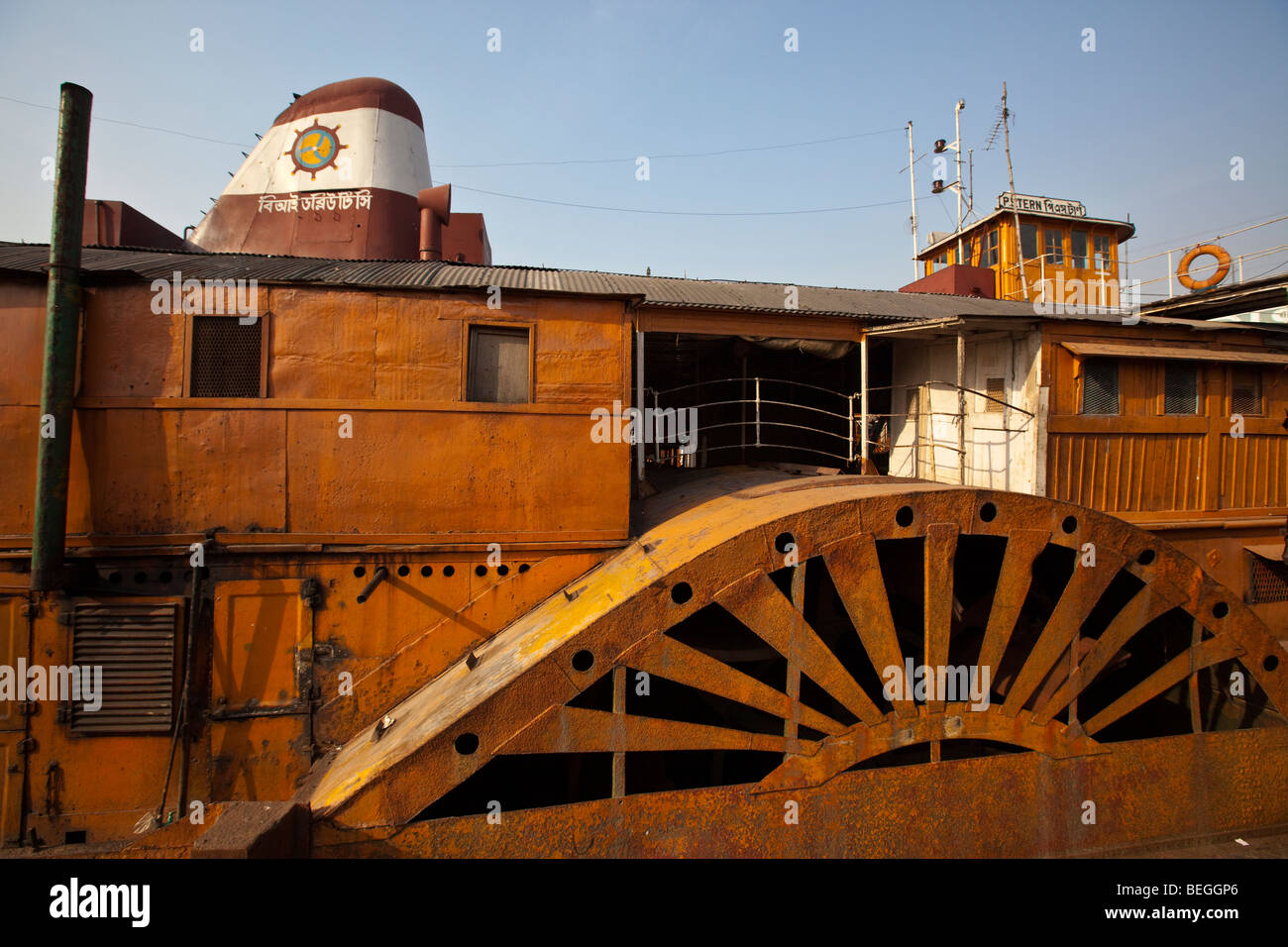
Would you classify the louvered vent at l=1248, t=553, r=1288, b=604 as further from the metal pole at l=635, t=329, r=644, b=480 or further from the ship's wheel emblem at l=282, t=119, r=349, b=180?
the ship's wheel emblem at l=282, t=119, r=349, b=180

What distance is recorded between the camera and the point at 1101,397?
927 cm

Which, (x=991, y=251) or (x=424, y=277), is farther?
(x=991, y=251)

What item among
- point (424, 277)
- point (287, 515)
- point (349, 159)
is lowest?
point (287, 515)

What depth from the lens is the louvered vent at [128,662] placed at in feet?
20.1

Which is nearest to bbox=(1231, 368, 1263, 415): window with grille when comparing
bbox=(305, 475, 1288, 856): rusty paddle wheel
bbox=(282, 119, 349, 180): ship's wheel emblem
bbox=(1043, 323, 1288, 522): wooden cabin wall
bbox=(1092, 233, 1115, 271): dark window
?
bbox=(1043, 323, 1288, 522): wooden cabin wall

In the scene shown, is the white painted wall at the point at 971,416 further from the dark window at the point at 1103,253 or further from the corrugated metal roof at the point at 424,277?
the dark window at the point at 1103,253

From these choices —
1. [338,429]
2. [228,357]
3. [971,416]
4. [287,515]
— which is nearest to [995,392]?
[971,416]

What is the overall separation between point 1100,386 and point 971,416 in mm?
1804

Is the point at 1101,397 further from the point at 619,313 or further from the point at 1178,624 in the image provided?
the point at 619,313

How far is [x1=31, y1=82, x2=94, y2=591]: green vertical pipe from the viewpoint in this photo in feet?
18.6

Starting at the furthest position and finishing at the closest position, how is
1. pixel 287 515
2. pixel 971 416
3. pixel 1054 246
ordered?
pixel 1054 246, pixel 971 416, pixel 287 515

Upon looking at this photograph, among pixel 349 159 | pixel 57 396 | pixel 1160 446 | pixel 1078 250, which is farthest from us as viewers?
pixel 1078 250

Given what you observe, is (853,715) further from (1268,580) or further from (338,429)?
(1268,580)

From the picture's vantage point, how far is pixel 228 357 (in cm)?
634
